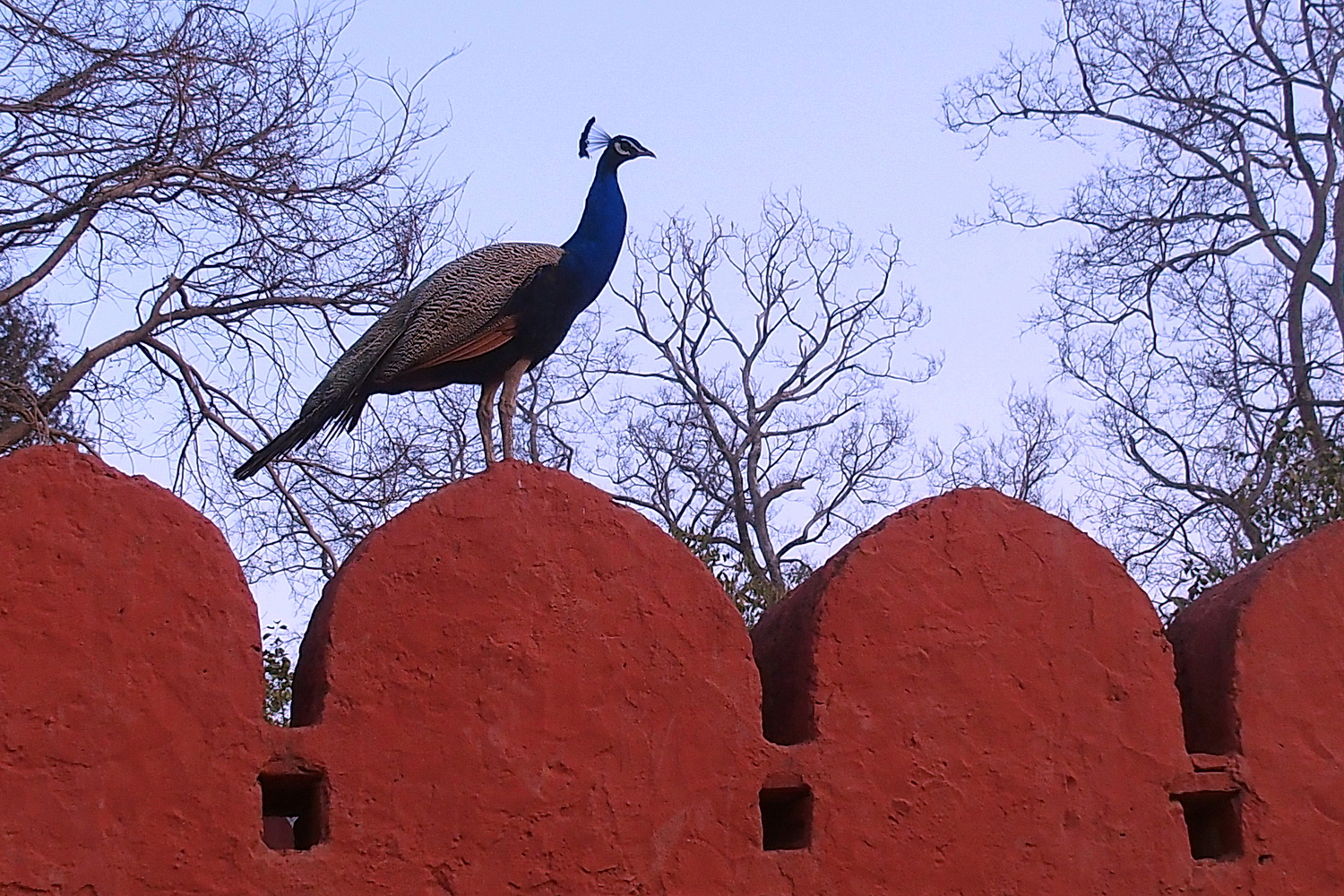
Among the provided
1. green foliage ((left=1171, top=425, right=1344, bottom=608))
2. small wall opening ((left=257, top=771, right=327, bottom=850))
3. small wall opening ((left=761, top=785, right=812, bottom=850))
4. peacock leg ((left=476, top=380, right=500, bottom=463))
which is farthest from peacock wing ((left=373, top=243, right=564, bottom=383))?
green foliage ((left=1171, top=425, right=1344, bottom=608))

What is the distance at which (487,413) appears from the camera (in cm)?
523

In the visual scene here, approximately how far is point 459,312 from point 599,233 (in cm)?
63

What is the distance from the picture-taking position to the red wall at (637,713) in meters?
3.60

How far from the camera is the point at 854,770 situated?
4.07 m

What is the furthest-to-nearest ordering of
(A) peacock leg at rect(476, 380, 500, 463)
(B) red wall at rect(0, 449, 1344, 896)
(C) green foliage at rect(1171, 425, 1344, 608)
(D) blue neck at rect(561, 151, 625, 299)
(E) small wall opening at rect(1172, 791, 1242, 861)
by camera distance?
(C) green foliage at rect(1171, 425, 1344, 608), (D) blue neck at rect(561, 151, 625, 299), (A) peacock leg at rect(476, 380, 500, 463), (E) small wall opening at rect(1172, 791, 1242, 861), (B) red wall at rect(0, 449, 1344, 896)

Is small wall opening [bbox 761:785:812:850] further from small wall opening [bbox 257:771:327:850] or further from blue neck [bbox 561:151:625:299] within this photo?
blue neck [bbox 561:151:625:299]

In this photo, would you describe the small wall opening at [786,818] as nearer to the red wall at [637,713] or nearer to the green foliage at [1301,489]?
the red wall at [637,713]

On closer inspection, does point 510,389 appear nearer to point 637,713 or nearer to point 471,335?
point 471,335

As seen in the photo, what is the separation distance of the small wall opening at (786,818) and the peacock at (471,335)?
1305 millimetres

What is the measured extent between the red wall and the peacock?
1.06 m

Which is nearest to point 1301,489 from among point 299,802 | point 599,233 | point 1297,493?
point 1297,493

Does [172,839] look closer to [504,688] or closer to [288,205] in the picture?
[504,688]

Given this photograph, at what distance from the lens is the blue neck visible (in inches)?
213

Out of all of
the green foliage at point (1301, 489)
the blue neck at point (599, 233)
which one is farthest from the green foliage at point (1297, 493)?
the blue neck at point (599, 233)
